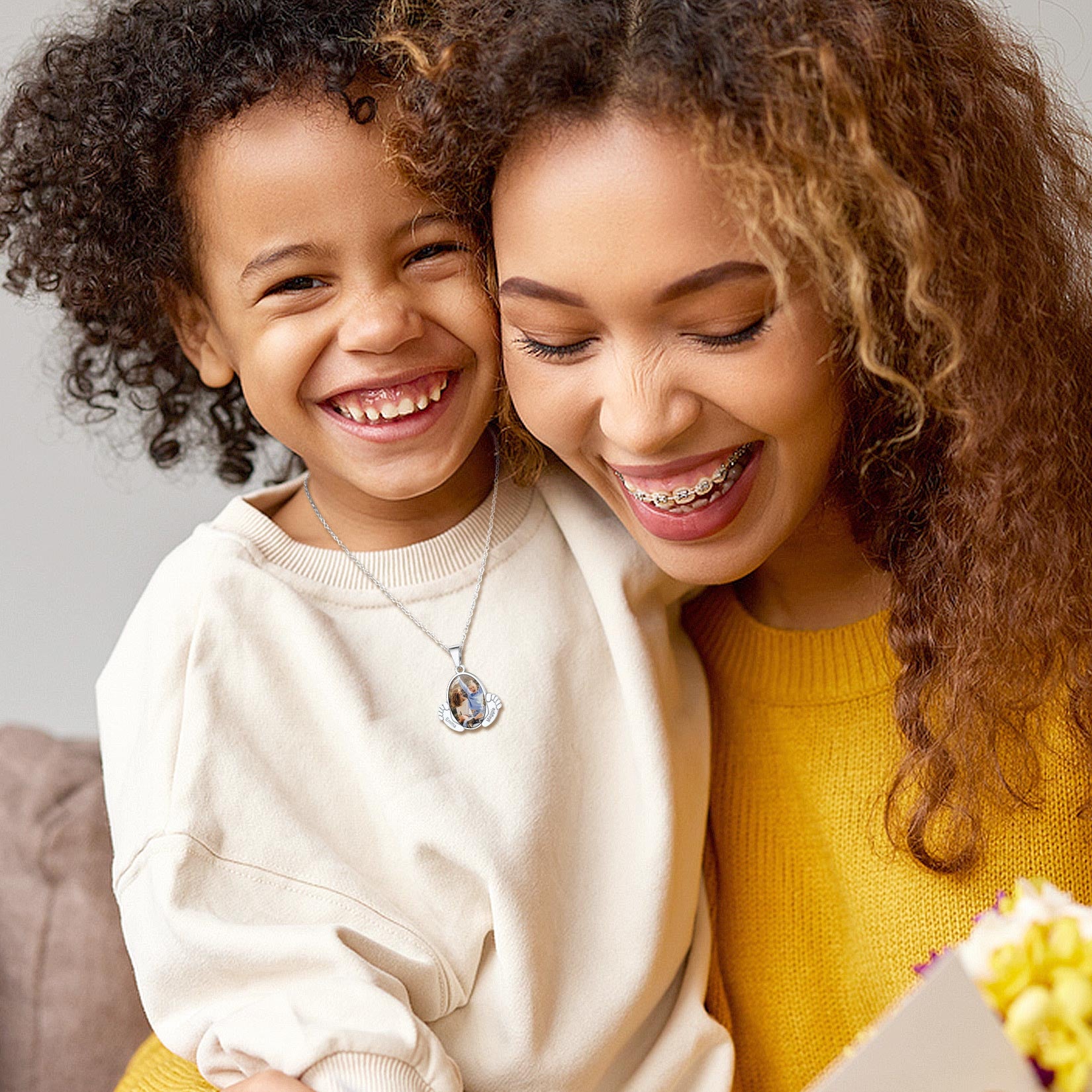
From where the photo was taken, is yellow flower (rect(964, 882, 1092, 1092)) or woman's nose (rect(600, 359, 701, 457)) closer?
yellow flower (rect(964, 882, 1092, 1092))

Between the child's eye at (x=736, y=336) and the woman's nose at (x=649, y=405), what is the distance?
36mm

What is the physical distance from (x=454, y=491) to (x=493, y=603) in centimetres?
13

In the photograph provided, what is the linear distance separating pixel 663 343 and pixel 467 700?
393mm

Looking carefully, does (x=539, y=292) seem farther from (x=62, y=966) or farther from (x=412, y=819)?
(x=62, y=966)

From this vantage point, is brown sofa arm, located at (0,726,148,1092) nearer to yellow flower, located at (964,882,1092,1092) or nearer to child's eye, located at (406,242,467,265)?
child's eye, located at (406,242,467,265)

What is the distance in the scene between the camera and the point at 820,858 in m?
1.39

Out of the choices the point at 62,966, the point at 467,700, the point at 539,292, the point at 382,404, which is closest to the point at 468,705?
the point at 467,700

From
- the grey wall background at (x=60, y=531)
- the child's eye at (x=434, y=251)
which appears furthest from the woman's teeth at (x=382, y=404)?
the grey wall background at (x=60, y=531)

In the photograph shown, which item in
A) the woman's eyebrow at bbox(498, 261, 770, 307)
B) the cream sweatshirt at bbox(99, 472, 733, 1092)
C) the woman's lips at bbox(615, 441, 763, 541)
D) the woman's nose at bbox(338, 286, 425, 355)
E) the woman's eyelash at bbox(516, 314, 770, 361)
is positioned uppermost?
the woman's eyebrow at bbox(498, 261, 770, 307)

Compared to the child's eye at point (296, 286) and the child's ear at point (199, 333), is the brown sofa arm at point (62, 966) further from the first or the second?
the child's eye at point (296, 286)

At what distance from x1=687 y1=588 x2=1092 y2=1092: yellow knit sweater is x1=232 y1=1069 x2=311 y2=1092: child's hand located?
0.44 meters

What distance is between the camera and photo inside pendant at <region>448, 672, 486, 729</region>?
132 cm

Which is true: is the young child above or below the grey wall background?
above

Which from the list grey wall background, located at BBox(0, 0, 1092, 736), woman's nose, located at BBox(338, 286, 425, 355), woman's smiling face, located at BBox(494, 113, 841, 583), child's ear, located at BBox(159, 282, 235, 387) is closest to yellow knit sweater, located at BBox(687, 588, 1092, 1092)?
woman's smiling face, located at BBox(494, 113, 841, 583)
